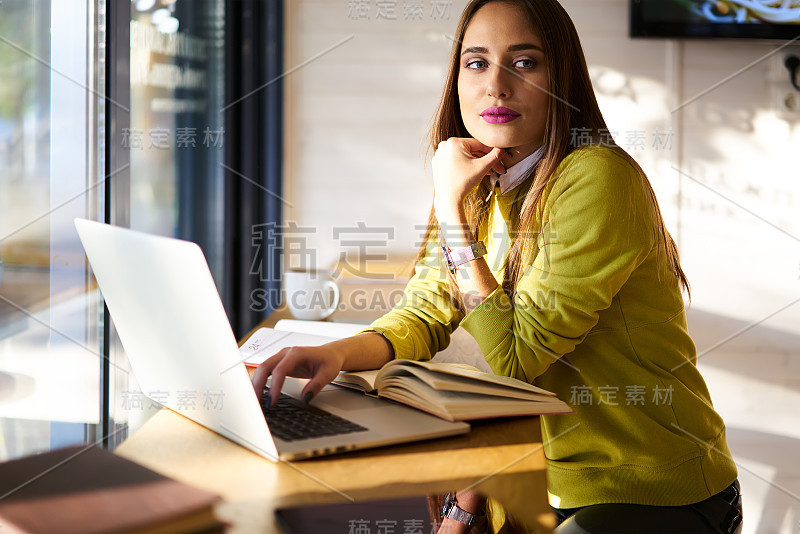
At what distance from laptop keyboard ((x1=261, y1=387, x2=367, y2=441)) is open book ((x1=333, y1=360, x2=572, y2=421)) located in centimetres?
9

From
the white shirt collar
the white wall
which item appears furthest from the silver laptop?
the white wall

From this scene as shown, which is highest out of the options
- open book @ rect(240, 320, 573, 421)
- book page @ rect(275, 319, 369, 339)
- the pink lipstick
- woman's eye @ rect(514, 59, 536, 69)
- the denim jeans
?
woman's eye @ rect(514, 59, 536, 69)

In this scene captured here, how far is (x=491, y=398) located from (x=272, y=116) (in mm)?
1688

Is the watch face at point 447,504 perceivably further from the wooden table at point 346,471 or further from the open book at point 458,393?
the open book at point 458,393

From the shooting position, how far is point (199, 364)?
70 centimetres

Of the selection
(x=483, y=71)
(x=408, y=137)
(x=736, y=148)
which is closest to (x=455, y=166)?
(x=483, y=71)

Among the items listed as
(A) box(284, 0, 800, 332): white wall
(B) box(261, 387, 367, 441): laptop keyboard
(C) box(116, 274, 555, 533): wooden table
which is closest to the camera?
(C) box(116, 274, 555, 533): wooden table

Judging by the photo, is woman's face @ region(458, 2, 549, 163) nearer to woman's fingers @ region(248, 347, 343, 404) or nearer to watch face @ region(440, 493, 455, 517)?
woman's fingers @ region(248, 347, 343, 404)

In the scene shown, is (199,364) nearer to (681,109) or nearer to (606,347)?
(606,347)

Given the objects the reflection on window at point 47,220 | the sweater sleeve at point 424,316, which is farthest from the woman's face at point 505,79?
the reflection on window at point 47,220

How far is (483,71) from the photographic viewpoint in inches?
44.0

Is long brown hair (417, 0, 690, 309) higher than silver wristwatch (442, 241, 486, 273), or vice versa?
long brown hair (417, 0, 690, 309)

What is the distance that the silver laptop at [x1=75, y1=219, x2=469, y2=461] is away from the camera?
0.63 meters

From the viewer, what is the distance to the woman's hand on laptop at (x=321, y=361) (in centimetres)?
84
